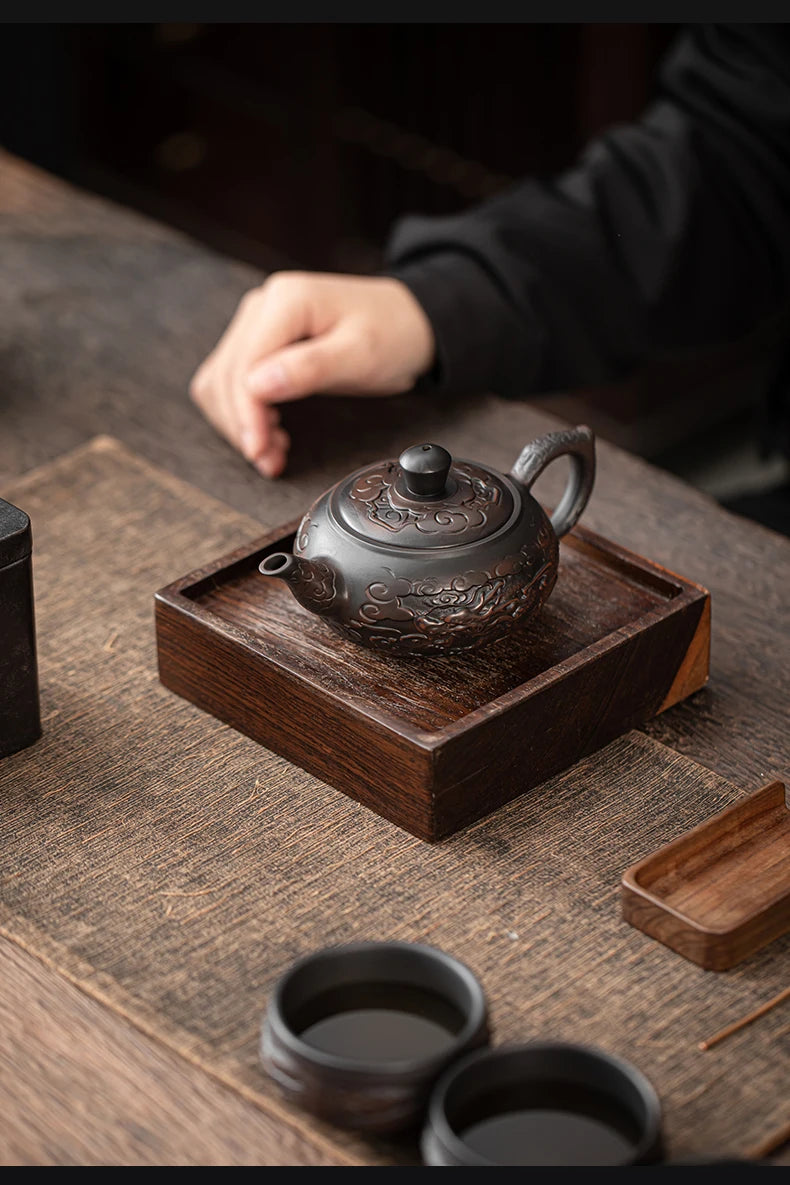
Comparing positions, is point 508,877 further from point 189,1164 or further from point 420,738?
point 189,1164

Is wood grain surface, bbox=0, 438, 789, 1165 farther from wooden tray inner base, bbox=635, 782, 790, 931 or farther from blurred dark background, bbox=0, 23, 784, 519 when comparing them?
blurred dark background, bbox=0, 23, 784, 519

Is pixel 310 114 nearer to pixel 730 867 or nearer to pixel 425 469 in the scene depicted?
pixel 425 469

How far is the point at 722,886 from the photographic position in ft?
3.25

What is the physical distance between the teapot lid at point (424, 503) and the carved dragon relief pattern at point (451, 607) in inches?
1.1

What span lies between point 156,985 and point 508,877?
9.5 inches

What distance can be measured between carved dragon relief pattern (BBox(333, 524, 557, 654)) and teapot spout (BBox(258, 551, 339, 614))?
0.9 inches

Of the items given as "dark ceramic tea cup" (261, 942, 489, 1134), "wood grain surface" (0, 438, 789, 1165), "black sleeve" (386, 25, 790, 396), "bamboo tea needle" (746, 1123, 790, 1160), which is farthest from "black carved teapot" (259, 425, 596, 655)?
"black sleeve" (386, 25, 790, 396)

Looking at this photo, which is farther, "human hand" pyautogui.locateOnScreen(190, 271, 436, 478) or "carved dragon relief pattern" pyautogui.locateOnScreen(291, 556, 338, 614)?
"human hand" pyautogui.locateOnScreen(190, 271, 436, 478)

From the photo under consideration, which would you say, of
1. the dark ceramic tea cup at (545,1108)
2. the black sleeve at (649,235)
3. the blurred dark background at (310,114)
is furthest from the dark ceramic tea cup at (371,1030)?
the blurred dark background at (310,114)

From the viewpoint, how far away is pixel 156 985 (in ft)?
3.06

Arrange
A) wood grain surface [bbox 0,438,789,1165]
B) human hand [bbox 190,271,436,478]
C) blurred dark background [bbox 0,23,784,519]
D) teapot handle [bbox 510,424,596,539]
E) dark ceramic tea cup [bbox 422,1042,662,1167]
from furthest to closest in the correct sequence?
blurred dark background [bbox 0,23,784,519] < human hand [bbox 190,271,436,478] < teapot handle [bbox 510,424,596,539] < wood grain surface [bbox 0,438,789,1165] < dark ceramic tea cup [bbox 422,1042,662,1167]

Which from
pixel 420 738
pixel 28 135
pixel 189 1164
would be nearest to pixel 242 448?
pixel 420 738

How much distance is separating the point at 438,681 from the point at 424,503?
13cm

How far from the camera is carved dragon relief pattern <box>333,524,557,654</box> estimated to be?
103 centimetres
